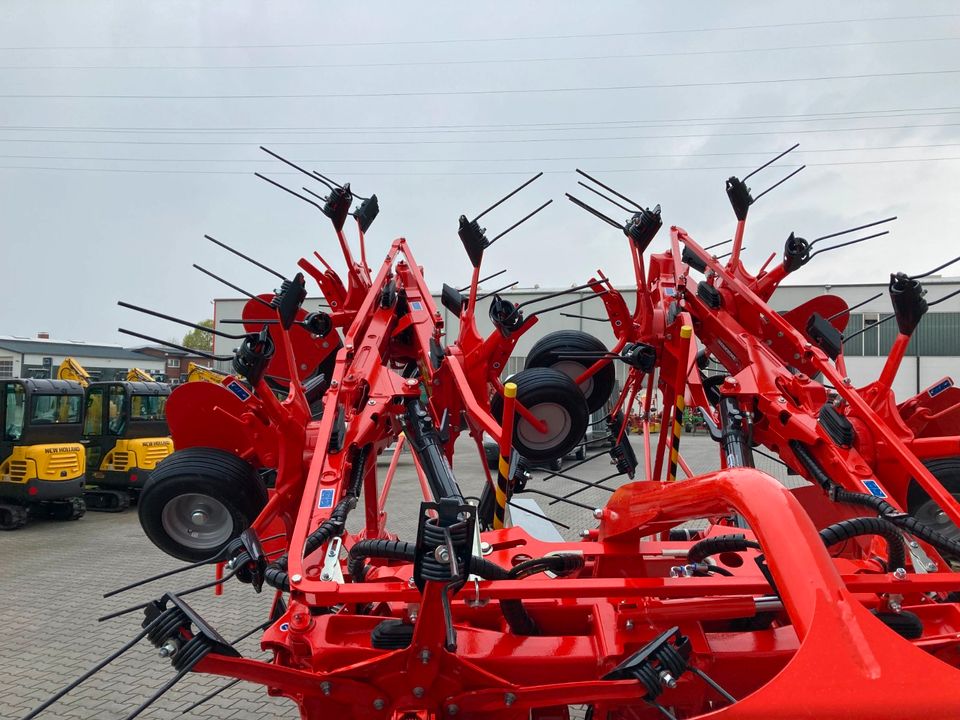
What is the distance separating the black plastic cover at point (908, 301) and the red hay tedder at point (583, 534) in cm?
1

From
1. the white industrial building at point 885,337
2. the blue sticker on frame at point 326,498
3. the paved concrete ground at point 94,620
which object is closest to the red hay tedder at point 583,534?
the blue sticker on frame at point 326,498

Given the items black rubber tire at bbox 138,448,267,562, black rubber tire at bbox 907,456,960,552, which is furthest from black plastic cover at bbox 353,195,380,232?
black rubber tire at bbox 907,456,960,552

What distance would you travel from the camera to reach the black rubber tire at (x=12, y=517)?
1095 centimetres

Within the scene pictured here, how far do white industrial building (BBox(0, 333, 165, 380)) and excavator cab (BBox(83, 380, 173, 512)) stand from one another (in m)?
17.3

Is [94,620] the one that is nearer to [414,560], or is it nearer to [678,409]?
[678,409]

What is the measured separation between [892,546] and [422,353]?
111 inches

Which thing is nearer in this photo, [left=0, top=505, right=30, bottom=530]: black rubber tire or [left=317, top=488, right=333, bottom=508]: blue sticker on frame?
[left=317, top=488, right=333, bottom=508]: blue sticker on frame

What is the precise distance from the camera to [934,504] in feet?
14.7

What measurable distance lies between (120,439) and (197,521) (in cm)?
1036

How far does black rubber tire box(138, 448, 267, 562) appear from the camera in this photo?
12.2 feet

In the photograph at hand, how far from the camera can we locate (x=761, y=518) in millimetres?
1992

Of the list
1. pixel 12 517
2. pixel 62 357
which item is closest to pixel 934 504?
pixel 12 517

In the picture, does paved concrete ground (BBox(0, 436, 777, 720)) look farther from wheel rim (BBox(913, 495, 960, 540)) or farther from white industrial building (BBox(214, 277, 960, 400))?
white industrial building (BBox(214, 277, 960, 400))

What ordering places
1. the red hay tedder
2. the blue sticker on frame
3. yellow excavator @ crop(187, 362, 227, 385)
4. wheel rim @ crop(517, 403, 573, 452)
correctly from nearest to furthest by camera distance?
the red hay tedder, the blue sticker on frame, yellow excavator @ crop(187, 362, 227, 385), wheel rim @ crop(517, 403, 573, 452)
